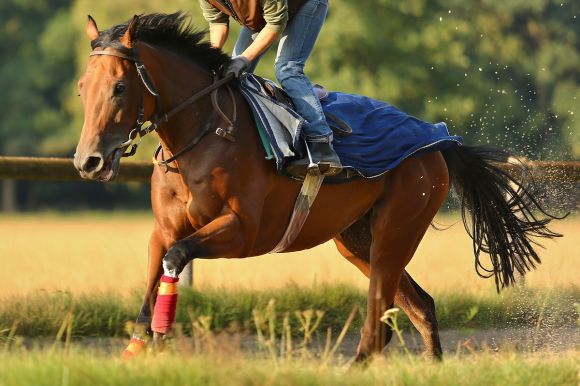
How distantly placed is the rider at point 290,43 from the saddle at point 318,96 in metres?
0.05

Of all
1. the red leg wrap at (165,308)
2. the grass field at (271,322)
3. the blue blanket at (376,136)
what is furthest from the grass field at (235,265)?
the red leg wrap at (165,308)

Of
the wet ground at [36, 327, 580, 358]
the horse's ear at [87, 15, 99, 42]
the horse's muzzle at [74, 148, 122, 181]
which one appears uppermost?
the horse's ear at [87, 15, 99, 42]

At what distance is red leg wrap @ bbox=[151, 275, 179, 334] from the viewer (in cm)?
531

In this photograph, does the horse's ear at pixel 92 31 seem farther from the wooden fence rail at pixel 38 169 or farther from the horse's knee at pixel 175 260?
the wooden fence rail at pixel 38 169

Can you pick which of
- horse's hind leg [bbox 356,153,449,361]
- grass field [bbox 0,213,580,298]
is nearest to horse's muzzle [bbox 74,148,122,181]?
horse's hind leg [bbox 356,153,449,361]

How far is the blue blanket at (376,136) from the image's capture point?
660cm

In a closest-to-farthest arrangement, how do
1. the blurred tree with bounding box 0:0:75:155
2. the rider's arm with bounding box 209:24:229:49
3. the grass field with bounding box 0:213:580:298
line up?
the rider's arm with bounding box 209:24:229:49 → the grass field with bounding box 0:213:580:298 → the blurred tree with bounding box 0:0:75:155

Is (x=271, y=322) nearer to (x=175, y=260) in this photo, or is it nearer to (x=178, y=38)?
(x=175, y=260)

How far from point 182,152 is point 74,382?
6.19ft

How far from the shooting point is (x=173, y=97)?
5.89m

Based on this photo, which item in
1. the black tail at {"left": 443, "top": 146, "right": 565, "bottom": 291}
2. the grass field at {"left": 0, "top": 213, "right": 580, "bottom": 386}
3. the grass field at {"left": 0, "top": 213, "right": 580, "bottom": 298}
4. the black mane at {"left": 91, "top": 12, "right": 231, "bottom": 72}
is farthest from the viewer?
the grass field at {"left": 0, "top": 213, "right": 580, "bottom": 298}

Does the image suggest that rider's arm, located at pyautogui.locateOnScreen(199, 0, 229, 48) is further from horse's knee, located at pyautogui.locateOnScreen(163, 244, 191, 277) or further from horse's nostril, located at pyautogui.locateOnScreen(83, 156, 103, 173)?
horse's knee, located at pyautogui.locateOnScreen(163, 244, 191, 277)

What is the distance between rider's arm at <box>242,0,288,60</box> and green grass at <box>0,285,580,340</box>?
1.95 meters

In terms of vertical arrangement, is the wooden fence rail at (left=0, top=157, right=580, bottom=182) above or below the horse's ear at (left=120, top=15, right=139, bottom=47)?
below
